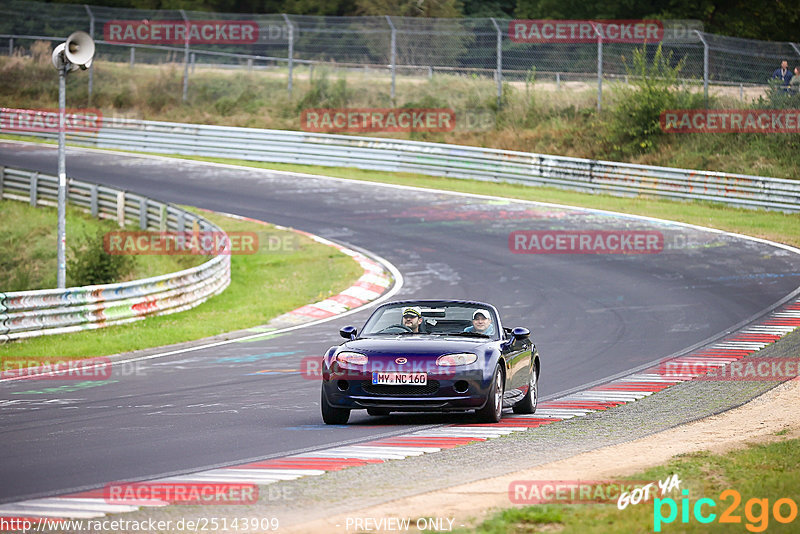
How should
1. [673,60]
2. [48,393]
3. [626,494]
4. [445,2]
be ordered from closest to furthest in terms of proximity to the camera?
[626,494]
[48,393]
[673,60]
[445,2]

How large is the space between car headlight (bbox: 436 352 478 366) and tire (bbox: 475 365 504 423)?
275 millimetres

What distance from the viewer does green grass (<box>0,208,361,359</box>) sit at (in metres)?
17.7

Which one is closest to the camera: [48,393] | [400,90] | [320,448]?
[320,448]

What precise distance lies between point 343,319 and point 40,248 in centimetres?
1412

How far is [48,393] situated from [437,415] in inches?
185

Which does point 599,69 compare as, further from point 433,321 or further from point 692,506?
point 692,506

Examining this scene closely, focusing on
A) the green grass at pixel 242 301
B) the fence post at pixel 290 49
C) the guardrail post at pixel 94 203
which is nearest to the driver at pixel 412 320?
the green grass at pixel 242 301

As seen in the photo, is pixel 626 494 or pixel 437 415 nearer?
pixel 626 494

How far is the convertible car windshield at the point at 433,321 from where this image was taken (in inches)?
467

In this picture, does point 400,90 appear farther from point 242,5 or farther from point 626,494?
point 626,494

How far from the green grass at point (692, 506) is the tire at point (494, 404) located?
2682 millimetres

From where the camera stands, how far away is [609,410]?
39.9 ft

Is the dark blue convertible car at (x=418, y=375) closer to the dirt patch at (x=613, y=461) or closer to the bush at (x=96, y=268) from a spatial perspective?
the dirt patch at (x=613, y=461)

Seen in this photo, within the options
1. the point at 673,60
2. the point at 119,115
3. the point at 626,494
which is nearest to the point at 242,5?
the point at 119,115
